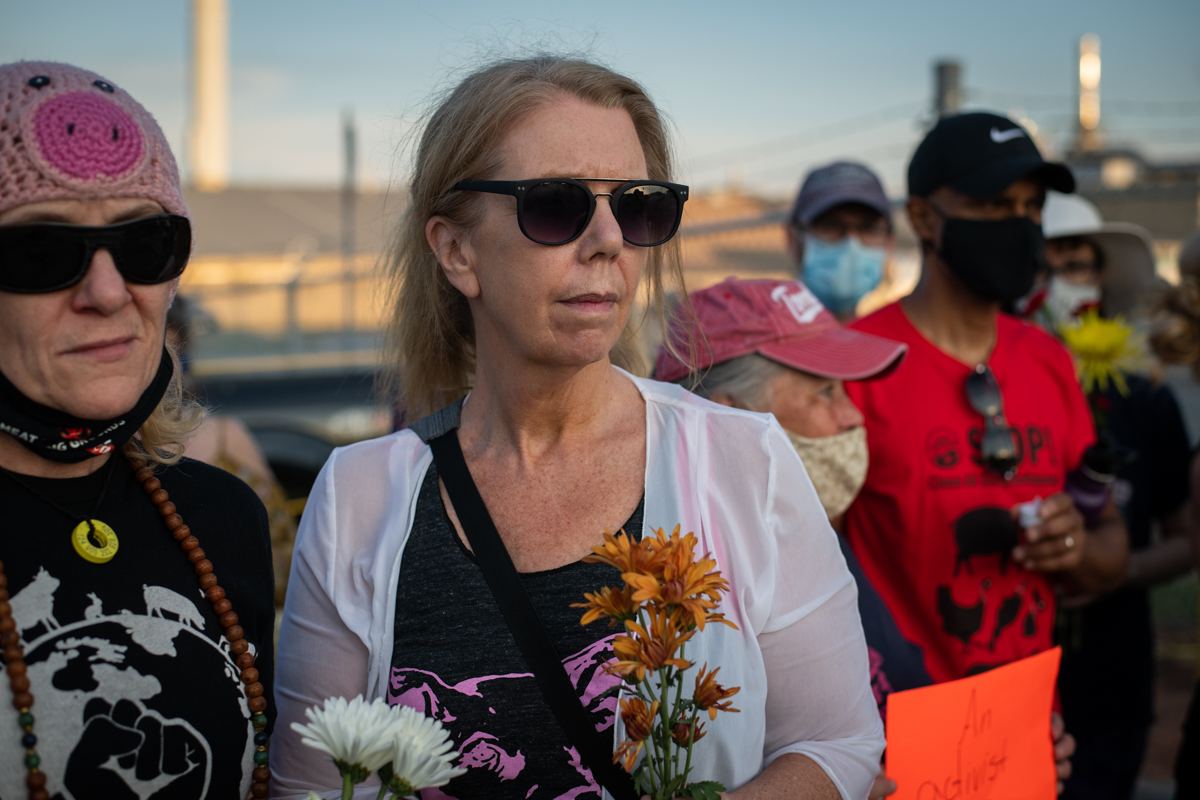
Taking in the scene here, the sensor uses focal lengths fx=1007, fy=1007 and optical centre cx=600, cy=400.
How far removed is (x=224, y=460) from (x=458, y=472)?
6.26 ft

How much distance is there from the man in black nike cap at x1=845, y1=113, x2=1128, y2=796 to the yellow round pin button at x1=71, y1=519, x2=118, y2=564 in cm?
191

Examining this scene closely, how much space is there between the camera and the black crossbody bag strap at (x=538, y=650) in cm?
166

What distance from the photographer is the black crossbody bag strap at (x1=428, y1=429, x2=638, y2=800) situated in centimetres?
166

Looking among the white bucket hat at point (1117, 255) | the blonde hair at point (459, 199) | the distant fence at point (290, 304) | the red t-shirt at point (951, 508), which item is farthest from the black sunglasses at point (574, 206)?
the distant fence at point (290, 304)

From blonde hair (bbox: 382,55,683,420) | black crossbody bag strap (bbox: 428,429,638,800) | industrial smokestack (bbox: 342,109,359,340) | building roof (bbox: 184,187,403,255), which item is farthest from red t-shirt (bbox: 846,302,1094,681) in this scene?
building roof (bbox: 184,187,403,255)

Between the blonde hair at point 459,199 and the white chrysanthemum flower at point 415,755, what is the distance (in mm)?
1009

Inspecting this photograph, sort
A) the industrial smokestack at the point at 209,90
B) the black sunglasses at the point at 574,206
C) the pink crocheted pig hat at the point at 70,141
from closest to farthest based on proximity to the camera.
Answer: the pink crocheted pig hat at the point at 70,141
the black sunglasses at the point at 574,206
the industrial smokestack at the point at 209,90

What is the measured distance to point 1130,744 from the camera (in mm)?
3432

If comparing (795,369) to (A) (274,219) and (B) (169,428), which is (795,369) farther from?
(A) (274,219)

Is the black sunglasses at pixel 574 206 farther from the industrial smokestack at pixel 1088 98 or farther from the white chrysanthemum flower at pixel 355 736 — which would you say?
the industrial smokestack at pixel 1088 98

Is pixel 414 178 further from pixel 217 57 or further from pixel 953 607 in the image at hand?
pixel 217 57

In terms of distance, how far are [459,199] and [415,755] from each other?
1094mm

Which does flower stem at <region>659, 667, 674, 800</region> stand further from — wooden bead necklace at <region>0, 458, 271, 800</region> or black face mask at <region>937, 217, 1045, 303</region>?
black face mask at <region>937, 217, 1045, 303</region>

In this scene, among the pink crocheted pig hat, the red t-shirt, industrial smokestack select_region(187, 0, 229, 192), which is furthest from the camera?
industrial smokestack select_region(187, 0, 229, 192)
